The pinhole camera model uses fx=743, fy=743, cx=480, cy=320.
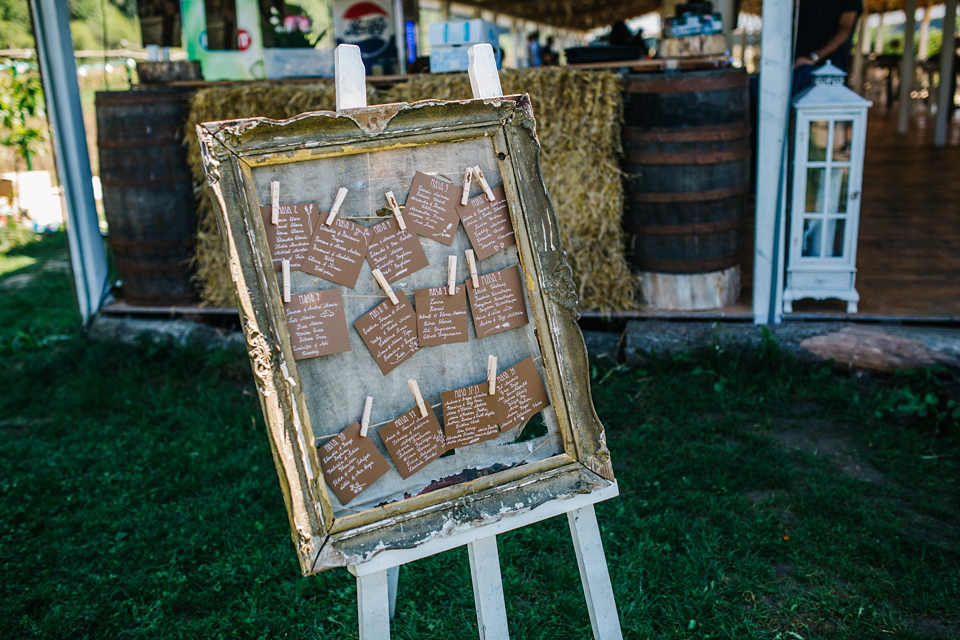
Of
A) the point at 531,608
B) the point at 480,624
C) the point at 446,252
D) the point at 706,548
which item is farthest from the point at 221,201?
the point at 706,548

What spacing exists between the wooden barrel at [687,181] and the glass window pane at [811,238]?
0.34 m

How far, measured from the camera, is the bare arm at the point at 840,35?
16.3ft

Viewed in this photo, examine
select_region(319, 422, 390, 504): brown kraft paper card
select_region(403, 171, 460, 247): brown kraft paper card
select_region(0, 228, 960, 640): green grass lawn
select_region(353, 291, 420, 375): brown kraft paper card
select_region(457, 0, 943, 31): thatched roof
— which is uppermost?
select_region(457, 0, 943, 31): thatched roof

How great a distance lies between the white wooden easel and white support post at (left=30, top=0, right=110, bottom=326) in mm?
3849

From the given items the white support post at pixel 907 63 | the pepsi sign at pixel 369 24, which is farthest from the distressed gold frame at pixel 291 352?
the white support post at pixel 907 63

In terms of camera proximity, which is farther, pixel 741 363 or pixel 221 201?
pixel 741 363

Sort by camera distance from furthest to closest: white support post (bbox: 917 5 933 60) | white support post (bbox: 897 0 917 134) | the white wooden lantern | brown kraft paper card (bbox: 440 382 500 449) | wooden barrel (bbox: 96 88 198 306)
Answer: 1. white support post (bbox: 917 5 933 60)
2. white support post (bbox: 897 0 917 134)
3. wooden barrel (bbox: 96 88 198 306)
4. the white wooden lantern
5. brown kraft paper card (bbox: 440 382 500 449)

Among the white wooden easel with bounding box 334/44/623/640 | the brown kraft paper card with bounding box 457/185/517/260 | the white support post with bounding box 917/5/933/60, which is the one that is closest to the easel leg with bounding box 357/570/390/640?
the white wooden easel with bounding box 334/44/623/640

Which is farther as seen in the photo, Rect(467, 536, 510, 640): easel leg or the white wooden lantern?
the white wooden lantern

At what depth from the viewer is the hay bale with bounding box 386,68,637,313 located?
13.7 ft

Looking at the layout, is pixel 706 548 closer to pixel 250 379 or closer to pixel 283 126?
pixel 283 126

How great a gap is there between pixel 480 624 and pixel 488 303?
716 millimetres

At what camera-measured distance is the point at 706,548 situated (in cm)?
263

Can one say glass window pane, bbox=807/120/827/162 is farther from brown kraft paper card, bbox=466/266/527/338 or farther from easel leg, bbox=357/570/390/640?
easel leg, bbox=357/570/390/640
